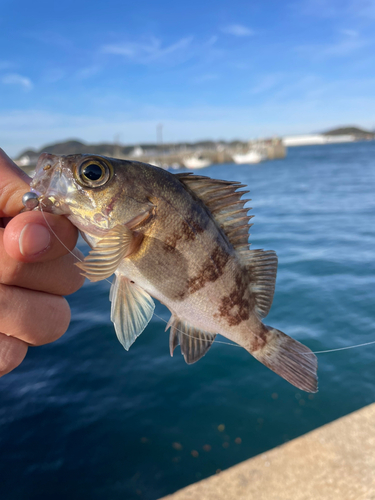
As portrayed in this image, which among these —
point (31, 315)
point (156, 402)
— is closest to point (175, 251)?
point (31, 315)

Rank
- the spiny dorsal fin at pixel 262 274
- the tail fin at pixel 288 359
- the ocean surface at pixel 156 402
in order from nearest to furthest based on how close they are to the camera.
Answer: the tail fin at pixel 288 359
the spiny dorsal fin at pixel 262 274
the ocean surface at pixel 156 402

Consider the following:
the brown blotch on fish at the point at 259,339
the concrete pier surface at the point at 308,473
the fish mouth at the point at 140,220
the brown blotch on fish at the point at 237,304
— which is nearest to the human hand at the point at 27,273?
the fish mouth at the point at 140,220

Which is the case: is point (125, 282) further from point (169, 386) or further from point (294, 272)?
point (294, 272)

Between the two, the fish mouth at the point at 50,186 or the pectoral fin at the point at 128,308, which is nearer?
the fish mouth at the point at 50,186

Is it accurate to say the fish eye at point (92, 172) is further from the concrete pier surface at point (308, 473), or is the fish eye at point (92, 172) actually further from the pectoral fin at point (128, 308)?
the concrete pier surface at point (308, 473)

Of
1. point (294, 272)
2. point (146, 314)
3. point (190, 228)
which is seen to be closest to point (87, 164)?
point (190, 228)

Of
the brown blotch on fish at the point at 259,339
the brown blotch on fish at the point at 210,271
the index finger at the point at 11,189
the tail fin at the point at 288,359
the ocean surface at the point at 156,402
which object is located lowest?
the ocean surface at the point at 156,402

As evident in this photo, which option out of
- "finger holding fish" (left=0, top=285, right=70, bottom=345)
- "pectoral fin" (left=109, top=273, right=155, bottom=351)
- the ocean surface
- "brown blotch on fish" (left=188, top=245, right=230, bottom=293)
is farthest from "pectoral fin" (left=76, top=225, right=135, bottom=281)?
the ocean surface
